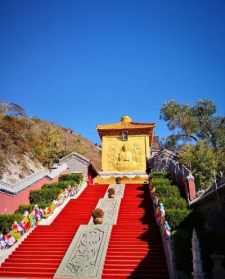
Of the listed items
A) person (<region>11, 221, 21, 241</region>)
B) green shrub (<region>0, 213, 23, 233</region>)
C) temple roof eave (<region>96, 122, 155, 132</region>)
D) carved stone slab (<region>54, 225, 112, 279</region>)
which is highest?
temple roof eave (<region>96, 122, 155, 132</region>)

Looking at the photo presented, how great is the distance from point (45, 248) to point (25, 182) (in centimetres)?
726

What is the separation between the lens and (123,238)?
12.8 metres

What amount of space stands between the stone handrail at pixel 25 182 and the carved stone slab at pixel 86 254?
4670mm

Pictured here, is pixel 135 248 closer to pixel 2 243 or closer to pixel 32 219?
pixel 2 243

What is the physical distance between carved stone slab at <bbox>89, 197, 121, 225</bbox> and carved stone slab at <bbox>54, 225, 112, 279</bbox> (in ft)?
4.60

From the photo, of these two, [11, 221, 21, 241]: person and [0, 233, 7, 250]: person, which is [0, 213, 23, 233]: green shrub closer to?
[11, 221, 21, 241]: person

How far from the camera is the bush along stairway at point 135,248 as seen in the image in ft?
33.8

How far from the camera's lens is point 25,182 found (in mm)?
18734

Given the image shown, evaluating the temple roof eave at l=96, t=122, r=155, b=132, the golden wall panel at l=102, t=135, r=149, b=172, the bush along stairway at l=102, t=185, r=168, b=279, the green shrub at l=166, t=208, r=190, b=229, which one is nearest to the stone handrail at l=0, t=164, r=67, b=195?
the golden wall panel at l=102, t=135, r=149, b=172

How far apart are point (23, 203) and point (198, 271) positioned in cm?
1202

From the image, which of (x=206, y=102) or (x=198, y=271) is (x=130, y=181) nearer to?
(x=206, y=102)

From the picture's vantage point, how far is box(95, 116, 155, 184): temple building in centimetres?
2925

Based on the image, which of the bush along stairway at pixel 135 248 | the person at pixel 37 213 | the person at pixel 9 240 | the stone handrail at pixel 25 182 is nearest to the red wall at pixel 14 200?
the stone handrail at pixel 25 182

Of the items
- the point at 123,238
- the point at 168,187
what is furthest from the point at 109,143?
the point at 123,238
